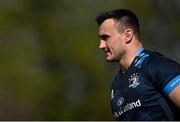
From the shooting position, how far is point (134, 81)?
417cm

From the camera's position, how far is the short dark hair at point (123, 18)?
15.0 feet

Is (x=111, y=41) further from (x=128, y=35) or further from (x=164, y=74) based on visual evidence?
(x=164, y=74)

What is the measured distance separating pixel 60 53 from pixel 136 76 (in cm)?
1740

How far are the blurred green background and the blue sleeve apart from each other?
51.2ft

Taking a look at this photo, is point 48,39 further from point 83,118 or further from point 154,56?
point 154,56

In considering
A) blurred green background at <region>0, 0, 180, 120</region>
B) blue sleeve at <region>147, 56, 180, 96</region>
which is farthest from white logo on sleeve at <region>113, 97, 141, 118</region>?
blurred green background at <region>0, 0, 180, 120</region>

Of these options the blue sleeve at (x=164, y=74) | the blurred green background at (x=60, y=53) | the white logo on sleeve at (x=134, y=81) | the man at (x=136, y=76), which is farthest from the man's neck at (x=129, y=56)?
the blurred green background at (x=60, y=53)

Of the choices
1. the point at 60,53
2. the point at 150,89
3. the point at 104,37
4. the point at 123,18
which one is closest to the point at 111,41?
the point at 104,37

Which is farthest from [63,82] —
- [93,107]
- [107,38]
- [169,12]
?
[107,38]

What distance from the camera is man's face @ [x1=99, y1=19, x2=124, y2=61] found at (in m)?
4.41

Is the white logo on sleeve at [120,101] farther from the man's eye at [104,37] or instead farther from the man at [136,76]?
the man's eye at [104,37]

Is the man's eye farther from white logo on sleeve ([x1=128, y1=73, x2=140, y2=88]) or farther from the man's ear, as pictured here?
white logo on sleeve ([x1=128, y1=73, x2=140, y2=88])

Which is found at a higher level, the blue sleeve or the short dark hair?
the short dark hair

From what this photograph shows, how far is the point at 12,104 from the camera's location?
2131cm
